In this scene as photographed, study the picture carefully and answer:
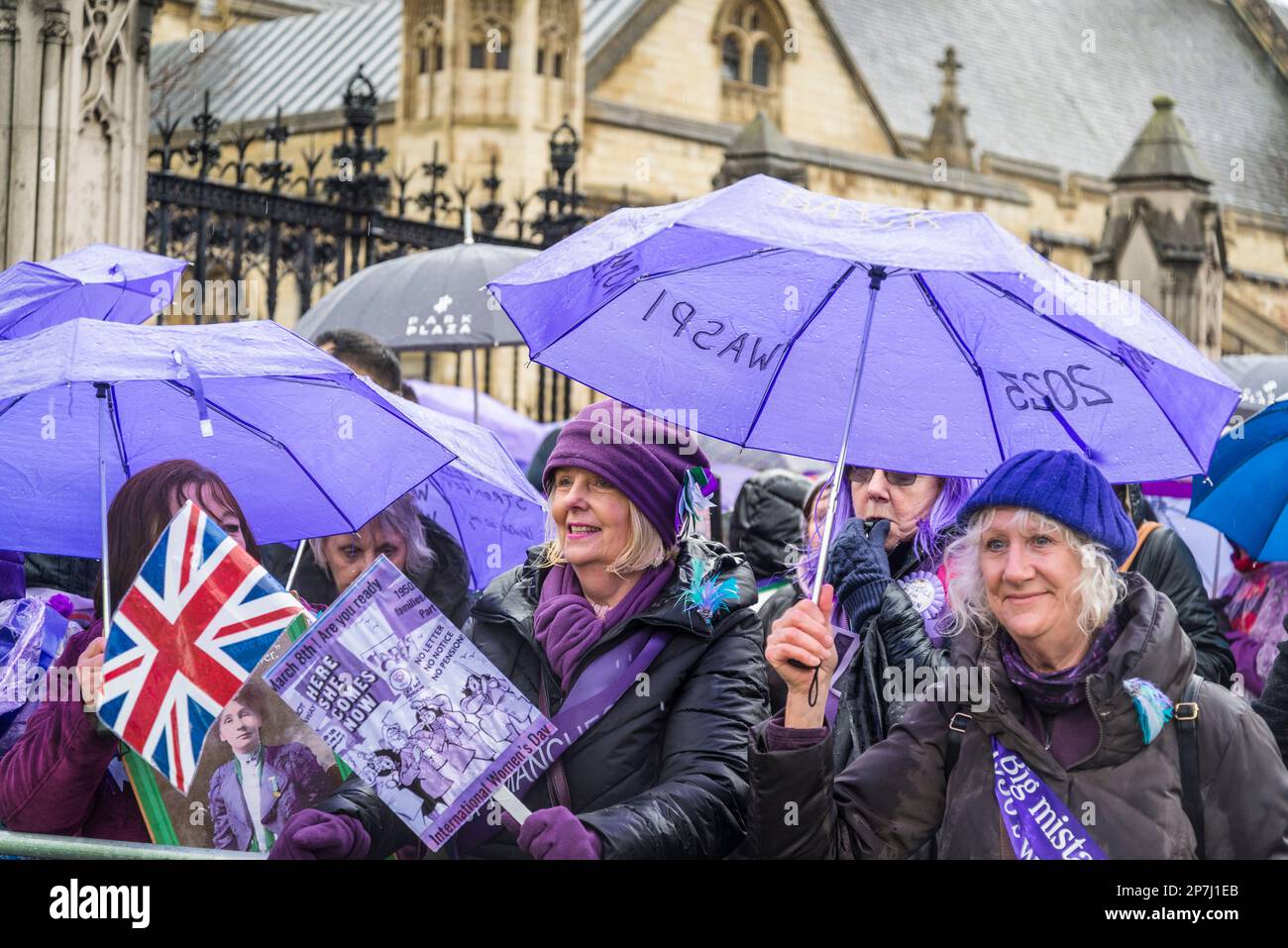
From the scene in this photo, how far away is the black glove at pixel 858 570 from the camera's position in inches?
175

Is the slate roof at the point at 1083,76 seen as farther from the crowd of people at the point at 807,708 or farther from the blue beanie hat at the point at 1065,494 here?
the blue beanie hat at the point at 1065,494

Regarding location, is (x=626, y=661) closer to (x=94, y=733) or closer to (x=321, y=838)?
(x=321, y=838)

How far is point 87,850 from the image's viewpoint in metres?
3.56

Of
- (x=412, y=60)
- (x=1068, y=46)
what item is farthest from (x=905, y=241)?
(x=1068, y=46)

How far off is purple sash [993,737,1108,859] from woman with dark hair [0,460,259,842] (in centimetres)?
171

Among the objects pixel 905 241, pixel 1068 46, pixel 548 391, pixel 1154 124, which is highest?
pixel 1068 46

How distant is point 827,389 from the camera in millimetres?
4598

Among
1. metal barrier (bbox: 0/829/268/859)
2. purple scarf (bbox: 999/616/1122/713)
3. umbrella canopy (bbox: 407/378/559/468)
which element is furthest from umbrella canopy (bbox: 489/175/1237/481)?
umbrella canopy (bbox: 407/378/559/468)

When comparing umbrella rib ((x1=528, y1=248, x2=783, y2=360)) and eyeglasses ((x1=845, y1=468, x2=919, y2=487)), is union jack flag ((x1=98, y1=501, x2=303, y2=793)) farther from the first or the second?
eyeglasses ((x1=845, y1=468, x2=919, y2=487))

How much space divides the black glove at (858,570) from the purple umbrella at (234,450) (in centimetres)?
98

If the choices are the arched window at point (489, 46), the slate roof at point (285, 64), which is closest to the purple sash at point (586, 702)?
the arched window at point (489, 46)

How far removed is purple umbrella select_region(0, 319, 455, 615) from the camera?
4629mm
